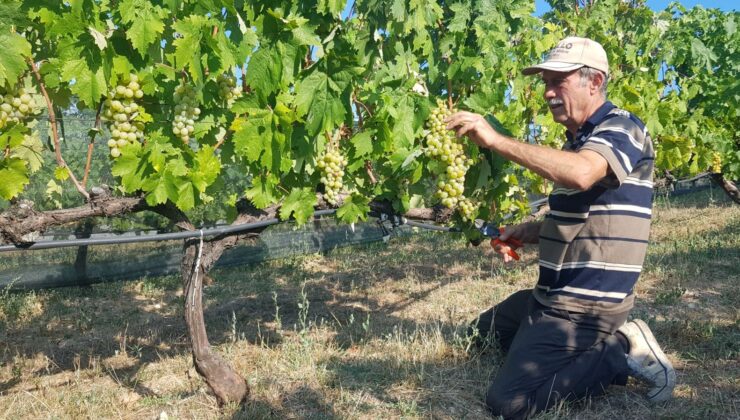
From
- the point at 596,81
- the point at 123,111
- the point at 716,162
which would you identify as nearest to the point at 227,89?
the point at 123,111

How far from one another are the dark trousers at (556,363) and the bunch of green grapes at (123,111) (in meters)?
2.11

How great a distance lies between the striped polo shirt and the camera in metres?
2.76

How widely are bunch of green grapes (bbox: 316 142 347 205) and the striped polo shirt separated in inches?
44.4

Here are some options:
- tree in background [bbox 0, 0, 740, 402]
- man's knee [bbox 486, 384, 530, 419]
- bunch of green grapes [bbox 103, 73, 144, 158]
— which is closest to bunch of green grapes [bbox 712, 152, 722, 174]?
tree in background [bbox 0, 0, 740, 402]

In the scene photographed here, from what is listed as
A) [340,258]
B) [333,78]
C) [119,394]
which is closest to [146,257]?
[340,258]

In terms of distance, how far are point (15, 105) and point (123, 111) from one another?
441mm

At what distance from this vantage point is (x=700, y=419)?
278 centimetres

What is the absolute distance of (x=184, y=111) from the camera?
2.65 m

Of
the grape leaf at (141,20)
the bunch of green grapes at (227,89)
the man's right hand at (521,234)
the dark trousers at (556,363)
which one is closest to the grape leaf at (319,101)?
the bunch of green grapes at (227,89)

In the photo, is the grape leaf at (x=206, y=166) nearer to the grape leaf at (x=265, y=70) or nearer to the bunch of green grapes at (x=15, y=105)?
the grape leaf at (x=265, y=70)

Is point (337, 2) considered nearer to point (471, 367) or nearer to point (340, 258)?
point (471, 367)

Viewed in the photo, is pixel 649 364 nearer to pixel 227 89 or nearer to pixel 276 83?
pixel 276 83

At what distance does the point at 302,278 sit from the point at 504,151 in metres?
4.53

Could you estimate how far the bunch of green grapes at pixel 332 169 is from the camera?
3.15m
